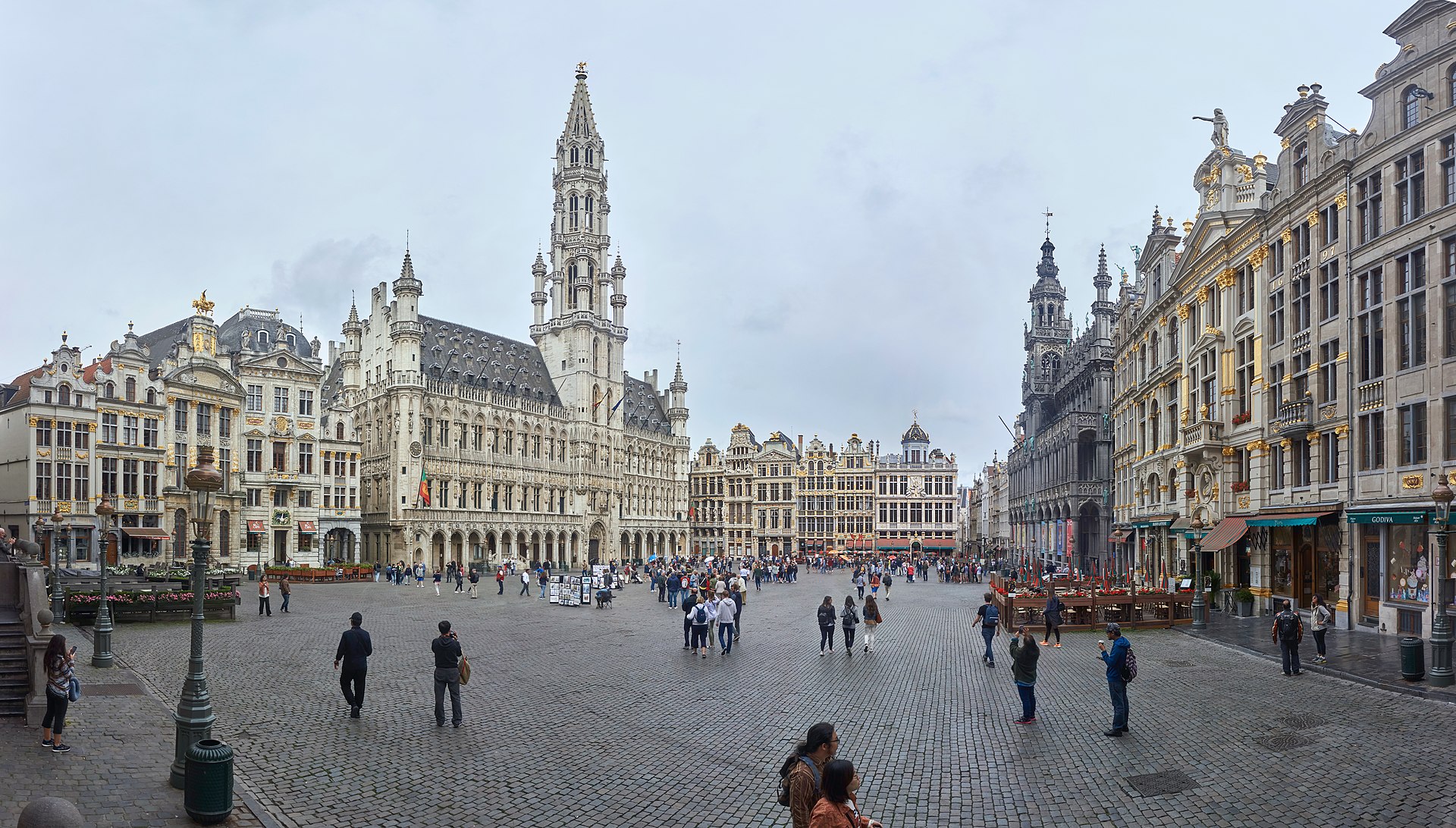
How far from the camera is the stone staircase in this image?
15414 millimetres

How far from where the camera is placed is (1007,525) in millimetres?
131750

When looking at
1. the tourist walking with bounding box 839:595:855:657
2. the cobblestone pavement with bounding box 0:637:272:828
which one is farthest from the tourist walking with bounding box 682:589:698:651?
the cobblestone pavement with bounding box 0:637:272:828

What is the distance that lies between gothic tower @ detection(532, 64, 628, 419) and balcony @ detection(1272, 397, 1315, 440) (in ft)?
261

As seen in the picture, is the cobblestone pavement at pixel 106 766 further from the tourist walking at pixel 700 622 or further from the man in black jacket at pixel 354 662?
the tourist walking at pixel 700 622

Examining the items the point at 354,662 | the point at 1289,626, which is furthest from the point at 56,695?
the point at 1289,626

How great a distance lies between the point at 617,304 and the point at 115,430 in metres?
60.9

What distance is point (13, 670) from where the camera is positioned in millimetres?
16031

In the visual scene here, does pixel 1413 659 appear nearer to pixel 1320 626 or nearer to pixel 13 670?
pixel 1320 626

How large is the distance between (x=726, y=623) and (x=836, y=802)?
62.6 feet

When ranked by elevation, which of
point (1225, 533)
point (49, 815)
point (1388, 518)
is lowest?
point (1225, 533)

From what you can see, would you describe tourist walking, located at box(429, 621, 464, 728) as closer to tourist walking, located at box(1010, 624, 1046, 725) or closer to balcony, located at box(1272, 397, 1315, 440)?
tourist walking, located at box(1010, 624, 1046, 725)

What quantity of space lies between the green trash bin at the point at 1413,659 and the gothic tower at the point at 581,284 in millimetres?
89945

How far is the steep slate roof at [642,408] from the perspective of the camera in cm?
12006

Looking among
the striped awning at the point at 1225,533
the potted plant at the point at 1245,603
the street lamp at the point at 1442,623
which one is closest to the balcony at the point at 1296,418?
the striped awning at the point at 1225,533
